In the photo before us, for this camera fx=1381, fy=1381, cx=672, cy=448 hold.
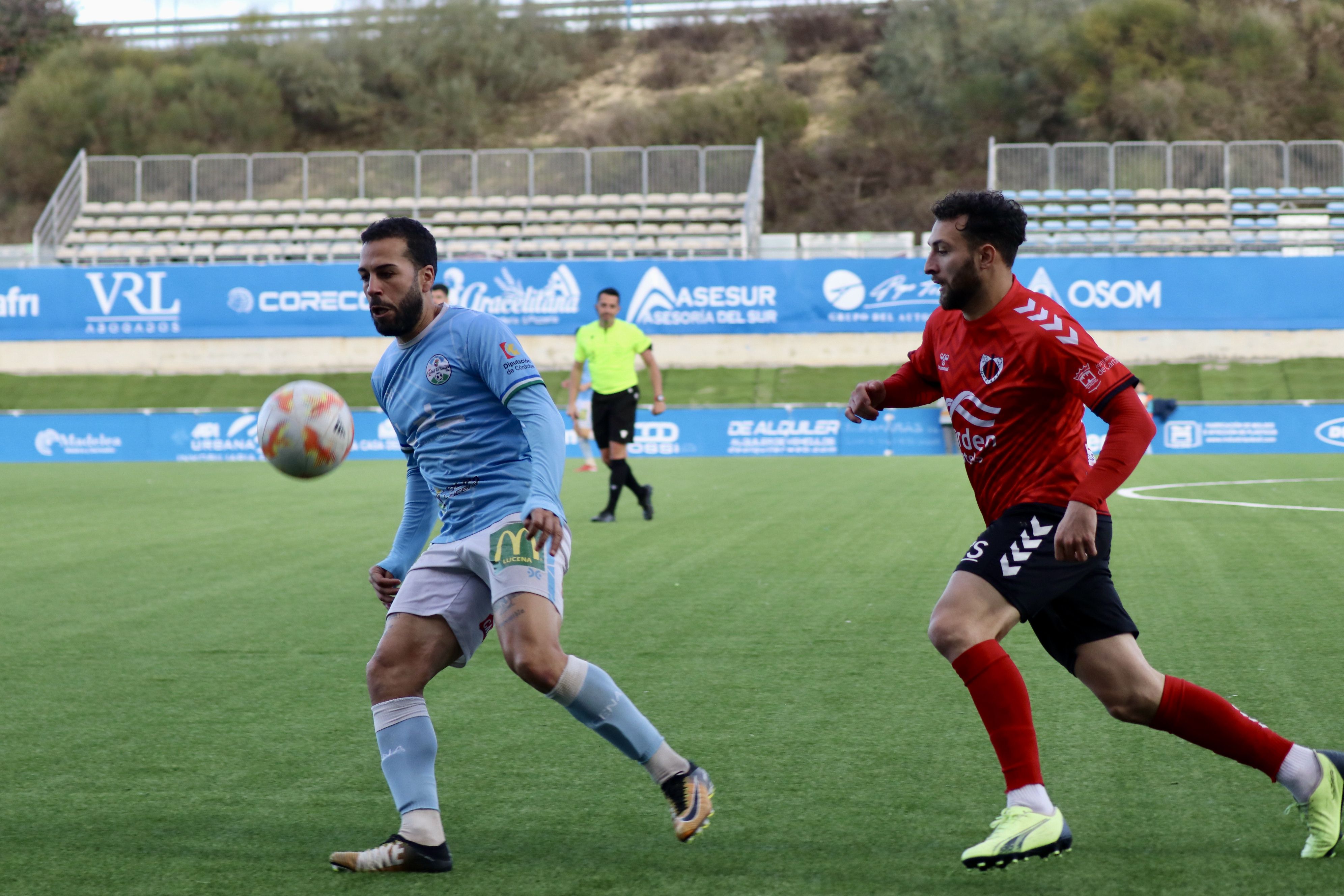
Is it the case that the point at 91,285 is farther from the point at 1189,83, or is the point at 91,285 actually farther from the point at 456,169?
the point at 1189,83

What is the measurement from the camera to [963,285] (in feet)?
12.5

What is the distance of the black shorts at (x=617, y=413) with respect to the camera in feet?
42.9

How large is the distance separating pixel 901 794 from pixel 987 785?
0.31 metres

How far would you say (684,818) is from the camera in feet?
12.5

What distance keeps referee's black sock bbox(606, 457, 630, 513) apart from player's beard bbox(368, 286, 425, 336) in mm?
8865

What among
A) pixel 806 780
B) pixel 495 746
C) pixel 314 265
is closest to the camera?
pixel 806 780

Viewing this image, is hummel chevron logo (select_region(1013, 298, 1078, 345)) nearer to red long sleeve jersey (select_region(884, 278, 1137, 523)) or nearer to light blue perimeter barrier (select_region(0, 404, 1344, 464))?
red long sleeve jersey (select_region(884, 278, 1137, 523))

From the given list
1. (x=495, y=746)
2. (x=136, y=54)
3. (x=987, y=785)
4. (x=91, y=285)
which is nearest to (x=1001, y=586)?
(x=987, y=785)

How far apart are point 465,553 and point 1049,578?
1.59 metres

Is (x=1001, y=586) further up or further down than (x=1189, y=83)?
further down

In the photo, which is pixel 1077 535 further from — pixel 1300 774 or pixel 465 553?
pixel 465 553

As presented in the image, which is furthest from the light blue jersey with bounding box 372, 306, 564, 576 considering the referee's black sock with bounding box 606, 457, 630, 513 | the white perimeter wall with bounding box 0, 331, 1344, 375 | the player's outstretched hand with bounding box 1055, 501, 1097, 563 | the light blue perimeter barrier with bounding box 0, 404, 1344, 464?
the white perimeter wall with bounding box 0, 331, 1344, 375

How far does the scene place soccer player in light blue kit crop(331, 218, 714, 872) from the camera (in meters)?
3.71

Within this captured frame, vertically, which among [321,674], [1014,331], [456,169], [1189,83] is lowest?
[321,674]
